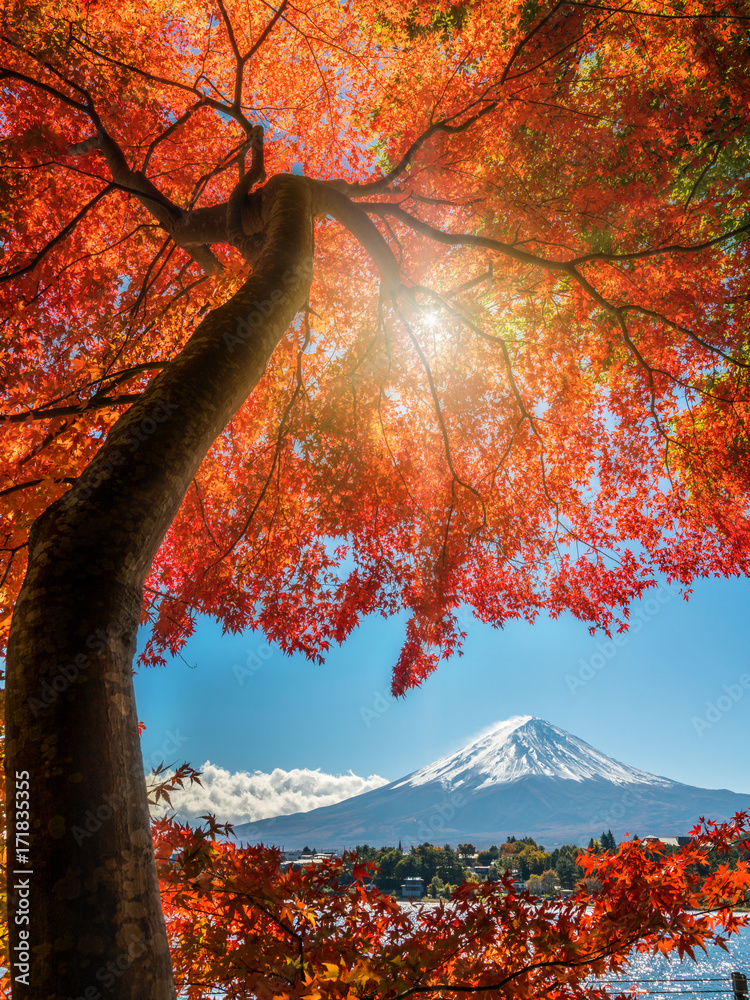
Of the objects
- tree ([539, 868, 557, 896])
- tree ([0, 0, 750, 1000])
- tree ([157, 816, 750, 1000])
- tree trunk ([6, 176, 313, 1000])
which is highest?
tree ([0, 0, 750, 1000])

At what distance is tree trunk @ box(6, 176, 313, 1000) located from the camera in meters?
1.25

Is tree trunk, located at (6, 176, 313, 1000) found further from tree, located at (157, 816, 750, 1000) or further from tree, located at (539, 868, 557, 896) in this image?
tree, located at (539, 868, 557, 896)

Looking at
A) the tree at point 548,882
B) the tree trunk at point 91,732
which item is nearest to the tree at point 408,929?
the tree trunk at point 91,732

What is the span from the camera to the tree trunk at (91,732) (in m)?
1.25

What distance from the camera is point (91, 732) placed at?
144 cm

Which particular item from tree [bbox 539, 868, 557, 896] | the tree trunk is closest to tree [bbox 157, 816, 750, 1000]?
the tree trunk

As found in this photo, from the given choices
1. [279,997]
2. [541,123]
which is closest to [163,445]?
[279,997]

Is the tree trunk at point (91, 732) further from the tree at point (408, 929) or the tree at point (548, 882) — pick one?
the tree at point (548, 882)

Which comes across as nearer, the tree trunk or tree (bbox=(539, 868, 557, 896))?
the tree trunk

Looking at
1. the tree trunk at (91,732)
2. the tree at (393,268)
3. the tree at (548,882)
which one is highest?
the tree at (393,268)

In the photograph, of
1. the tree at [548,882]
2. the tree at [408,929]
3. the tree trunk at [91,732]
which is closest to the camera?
the tree trunk at [91,732]

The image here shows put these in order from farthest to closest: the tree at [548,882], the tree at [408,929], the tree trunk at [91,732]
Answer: the tree at [548,882], the tree at [408,929], the tree trunk at [91,732]

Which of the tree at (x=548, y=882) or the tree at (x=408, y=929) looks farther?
the tree at (x=548, y=882)

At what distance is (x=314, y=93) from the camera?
841 cm
